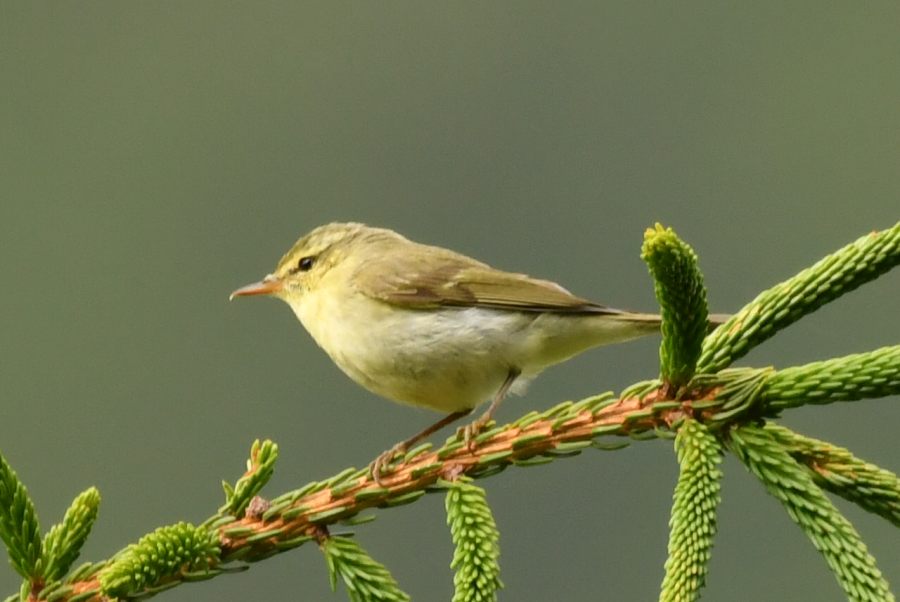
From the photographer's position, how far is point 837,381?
2.78 metres

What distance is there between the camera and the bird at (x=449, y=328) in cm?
511

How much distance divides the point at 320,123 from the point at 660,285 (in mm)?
72383

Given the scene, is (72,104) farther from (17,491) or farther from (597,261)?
(17,491)

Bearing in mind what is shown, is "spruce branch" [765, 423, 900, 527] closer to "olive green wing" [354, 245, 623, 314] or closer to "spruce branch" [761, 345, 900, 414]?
"spruce branch" [761, 345, 900, 414]

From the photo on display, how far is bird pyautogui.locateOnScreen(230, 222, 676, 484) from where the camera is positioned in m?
5.11

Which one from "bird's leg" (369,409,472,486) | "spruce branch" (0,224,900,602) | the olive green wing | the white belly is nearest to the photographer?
"spruce branch" (0,224,900,602)

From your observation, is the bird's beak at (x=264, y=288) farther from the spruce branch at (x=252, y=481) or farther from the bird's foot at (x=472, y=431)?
the spruce branch at (x=252, y=481)

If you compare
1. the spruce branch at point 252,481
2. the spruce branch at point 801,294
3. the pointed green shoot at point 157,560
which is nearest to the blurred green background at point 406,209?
the spruce branch at point 801,294

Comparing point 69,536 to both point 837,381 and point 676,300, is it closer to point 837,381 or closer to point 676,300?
point 676,300

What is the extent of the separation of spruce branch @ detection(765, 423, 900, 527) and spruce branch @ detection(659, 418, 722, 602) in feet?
0.58

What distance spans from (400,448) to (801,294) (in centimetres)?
135

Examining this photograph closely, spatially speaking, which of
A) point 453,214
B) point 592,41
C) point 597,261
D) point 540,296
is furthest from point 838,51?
point 540,296

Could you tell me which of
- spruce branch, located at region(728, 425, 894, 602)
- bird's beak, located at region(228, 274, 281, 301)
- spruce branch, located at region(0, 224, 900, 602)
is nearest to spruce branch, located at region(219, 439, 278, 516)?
spruce branch, located at region(0, 224, 900, 602)

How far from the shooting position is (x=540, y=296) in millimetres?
5375
